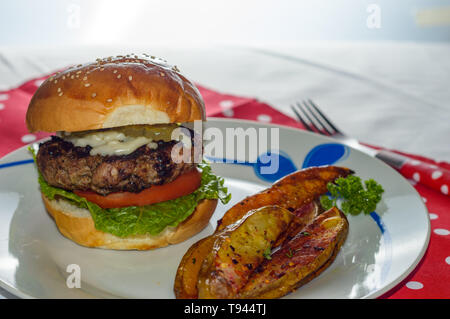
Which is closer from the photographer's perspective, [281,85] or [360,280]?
[360,280]

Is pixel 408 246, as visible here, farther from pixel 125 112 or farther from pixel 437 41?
pixel 437 41

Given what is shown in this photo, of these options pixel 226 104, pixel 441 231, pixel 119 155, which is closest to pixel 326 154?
pixel 441 231

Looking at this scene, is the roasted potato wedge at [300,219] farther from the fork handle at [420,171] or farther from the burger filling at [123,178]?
the fork handle at [420,171]

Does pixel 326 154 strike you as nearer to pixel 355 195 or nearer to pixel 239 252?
pixel 355 195

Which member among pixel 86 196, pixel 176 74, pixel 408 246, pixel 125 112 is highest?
pixel 176 74

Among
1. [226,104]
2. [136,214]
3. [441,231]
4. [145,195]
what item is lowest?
[441,231]

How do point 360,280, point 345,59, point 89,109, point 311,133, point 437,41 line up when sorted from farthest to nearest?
point 437,41, point 345,59, point 311,133, point 89,109, point 360,280
